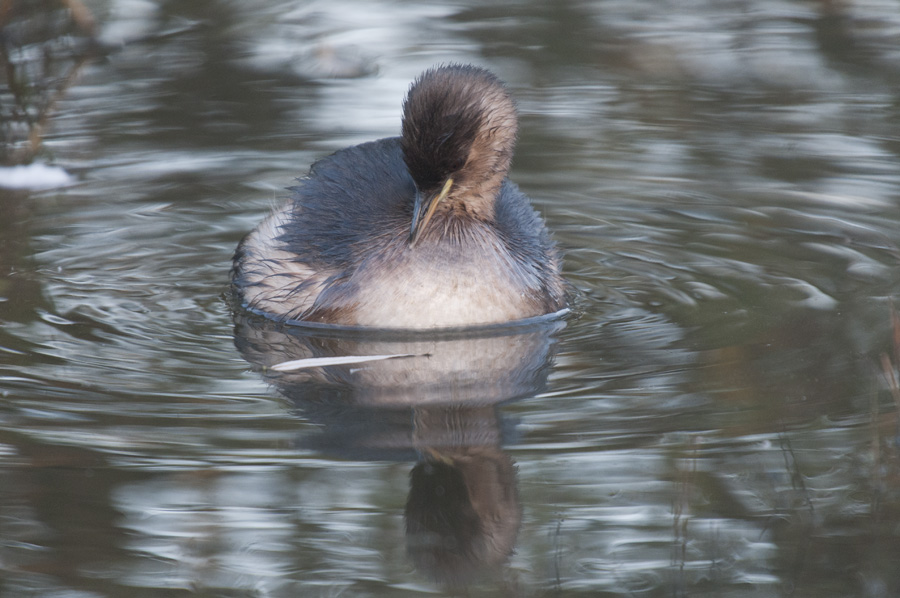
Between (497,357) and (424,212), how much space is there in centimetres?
85

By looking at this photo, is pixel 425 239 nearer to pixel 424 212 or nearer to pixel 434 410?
pixel 424 212

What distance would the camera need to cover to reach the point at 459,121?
21.4 feet

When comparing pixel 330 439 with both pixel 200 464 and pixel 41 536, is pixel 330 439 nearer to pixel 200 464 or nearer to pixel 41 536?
pixel 200 464

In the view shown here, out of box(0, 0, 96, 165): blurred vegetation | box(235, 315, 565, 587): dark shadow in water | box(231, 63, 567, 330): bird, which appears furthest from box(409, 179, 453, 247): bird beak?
box(0, 0, 96, 165): blurred vegetation

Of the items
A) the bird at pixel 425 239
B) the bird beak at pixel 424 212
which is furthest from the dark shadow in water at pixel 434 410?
the bird beak at pixel 424 212

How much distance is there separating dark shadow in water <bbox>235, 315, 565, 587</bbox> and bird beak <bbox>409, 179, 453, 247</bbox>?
0.56m

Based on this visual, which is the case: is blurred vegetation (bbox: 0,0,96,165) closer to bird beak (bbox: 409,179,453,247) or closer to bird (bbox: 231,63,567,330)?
bird (bbox: 231,63,567,330)

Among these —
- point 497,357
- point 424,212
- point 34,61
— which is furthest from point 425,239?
point 34,61

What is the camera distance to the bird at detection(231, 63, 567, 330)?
6.61 m

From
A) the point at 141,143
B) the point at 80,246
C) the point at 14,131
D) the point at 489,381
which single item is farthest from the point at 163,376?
the point at 14,131

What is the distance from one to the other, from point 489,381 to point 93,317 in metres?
2.34

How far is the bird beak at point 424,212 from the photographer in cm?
666

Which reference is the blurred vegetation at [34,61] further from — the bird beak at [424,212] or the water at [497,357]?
the bird beak at [424,212]

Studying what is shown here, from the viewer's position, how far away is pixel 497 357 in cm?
655
